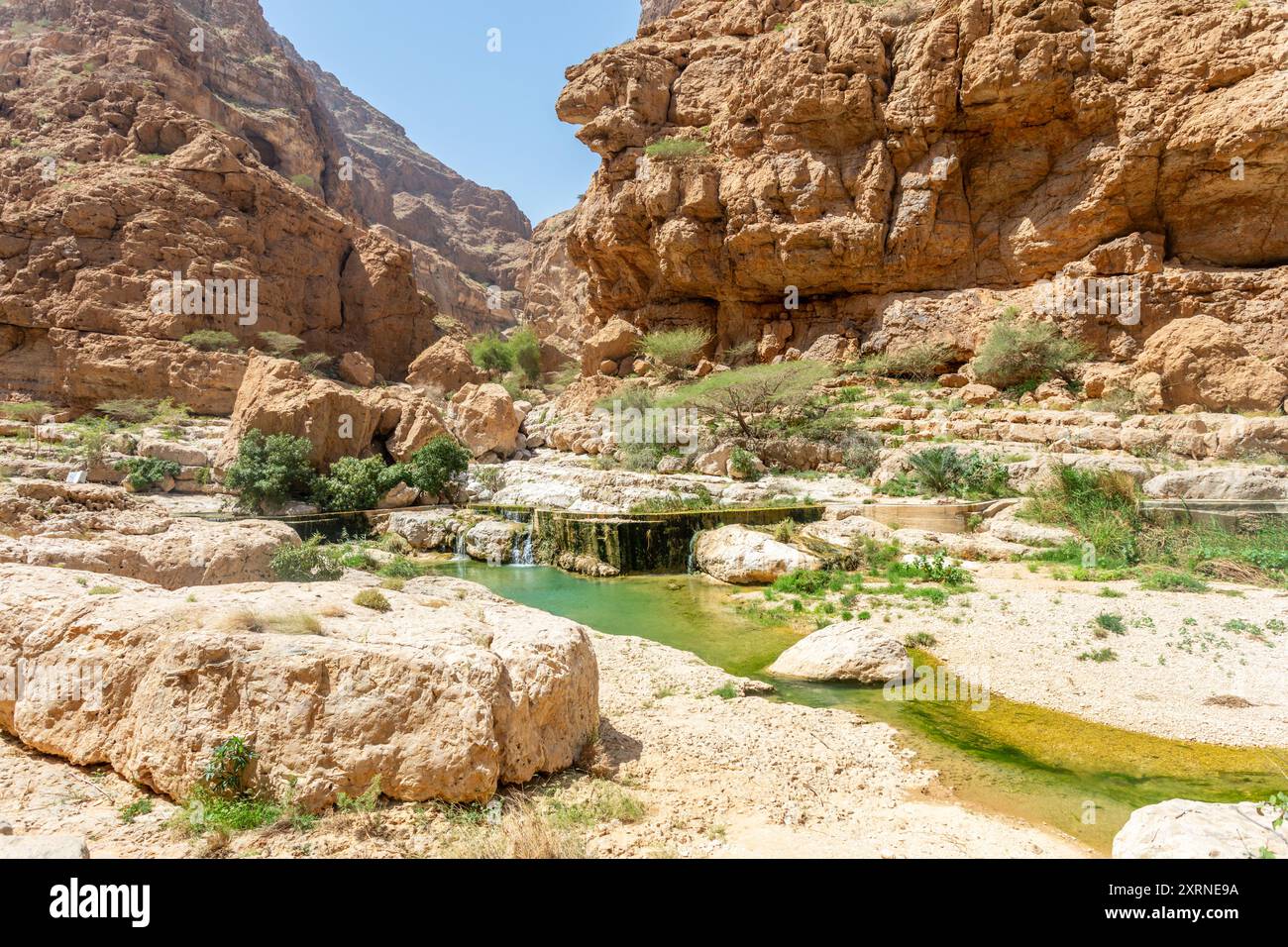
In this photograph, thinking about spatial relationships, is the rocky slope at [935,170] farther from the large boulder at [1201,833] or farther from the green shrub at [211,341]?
the large boulder at [1201,833]

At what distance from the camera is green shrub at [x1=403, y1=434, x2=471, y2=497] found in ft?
58.4

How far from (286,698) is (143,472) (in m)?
18.3

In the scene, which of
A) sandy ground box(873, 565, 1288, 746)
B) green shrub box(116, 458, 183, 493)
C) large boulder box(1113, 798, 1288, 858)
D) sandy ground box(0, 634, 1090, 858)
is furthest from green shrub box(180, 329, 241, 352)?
large boulder box(1113, 798, 1288, 858)

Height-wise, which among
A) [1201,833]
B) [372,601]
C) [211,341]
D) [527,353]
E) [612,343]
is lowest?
[1201,833]

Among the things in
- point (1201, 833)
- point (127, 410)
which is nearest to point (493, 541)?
point (1201, 833)

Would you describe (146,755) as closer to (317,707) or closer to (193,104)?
(317,707)

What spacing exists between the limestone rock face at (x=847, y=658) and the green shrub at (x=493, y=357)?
30955mm

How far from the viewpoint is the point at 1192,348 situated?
16766 millimetres

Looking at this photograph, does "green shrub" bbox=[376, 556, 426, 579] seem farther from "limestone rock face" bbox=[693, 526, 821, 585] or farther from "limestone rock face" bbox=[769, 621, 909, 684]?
"limestone rock face" bbox=[769, 621, 909, 684]

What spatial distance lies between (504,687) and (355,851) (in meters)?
1.08

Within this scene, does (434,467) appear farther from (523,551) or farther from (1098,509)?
(1098,509)

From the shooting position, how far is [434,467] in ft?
58.6

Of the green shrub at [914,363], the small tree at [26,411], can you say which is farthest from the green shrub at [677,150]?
the small tree at [26,411]

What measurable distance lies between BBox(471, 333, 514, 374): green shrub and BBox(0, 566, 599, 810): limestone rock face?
106ft
